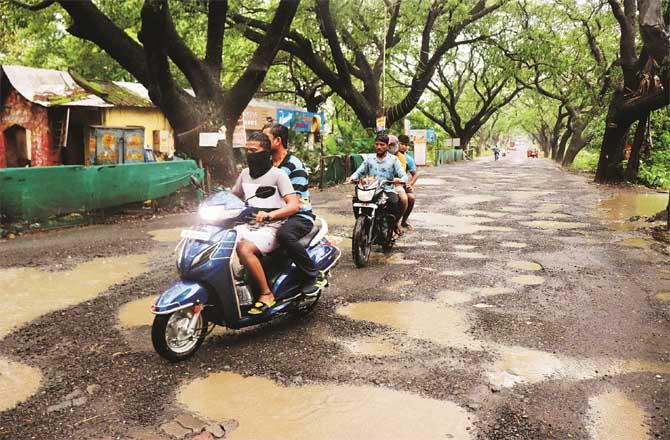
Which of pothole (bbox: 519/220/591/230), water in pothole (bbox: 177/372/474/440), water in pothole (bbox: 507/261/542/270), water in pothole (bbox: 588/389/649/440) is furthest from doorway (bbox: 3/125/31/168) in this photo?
water in pothole (bbox: 588/389/649/440)

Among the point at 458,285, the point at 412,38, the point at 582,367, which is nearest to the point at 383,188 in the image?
the point at 458,285

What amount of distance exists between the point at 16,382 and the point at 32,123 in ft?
49.7

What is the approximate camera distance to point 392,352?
177 inches

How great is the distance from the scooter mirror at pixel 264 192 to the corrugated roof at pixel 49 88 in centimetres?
1437

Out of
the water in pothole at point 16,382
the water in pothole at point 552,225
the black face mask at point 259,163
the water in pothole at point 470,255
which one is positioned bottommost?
the water in pothole at point 16,382

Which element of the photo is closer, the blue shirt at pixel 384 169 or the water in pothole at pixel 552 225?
the blue shirt at pixel 384 169

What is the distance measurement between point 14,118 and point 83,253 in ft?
36.8

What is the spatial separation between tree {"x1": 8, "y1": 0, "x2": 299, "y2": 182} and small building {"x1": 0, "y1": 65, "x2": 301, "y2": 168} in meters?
2.52

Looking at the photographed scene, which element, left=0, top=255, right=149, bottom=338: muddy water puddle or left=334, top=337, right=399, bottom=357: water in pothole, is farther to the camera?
left=0, top=255, right=149, bottom=338: muddy water puddle

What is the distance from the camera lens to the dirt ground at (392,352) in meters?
3.42

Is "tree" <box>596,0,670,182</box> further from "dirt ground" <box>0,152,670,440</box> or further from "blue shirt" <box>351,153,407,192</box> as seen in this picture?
"dirt ground" <box>0,152,670,440</box>

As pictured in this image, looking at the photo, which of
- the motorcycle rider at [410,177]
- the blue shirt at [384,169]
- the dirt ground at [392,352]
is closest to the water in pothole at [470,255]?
the dirt ground at [392,352]

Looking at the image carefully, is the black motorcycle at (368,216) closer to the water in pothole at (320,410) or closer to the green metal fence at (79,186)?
the water in pothole at (320,410)

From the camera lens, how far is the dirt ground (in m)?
3.42
